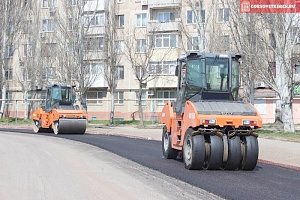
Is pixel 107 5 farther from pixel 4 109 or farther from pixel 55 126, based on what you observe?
pixel 55 126

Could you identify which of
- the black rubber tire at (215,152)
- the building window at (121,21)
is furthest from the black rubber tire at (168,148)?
the building window at (121,21)

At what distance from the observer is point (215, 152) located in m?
14.6

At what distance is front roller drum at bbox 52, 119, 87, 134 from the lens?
105ft

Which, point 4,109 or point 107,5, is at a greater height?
point 107,5

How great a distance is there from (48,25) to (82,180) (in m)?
47.3

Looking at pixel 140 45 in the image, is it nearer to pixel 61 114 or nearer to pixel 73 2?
pixel 73 2

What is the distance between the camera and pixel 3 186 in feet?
37.0

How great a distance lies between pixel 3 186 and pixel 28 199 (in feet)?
5.88

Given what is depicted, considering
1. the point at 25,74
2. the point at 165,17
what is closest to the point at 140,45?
the point at 165,17

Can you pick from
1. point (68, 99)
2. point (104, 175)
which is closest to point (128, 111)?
point (68, 99)

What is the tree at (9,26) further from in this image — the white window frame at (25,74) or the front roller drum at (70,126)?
the front roller drum at (70,126)

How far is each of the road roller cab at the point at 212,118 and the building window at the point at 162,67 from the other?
128 ft

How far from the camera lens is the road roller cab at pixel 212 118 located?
14734mm

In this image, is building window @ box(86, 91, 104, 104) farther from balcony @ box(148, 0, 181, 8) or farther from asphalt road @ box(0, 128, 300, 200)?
asphalt road @ box(0, 128, 300, 200)
